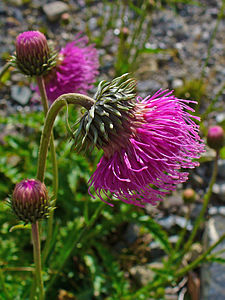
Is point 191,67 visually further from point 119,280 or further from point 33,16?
point 119,280

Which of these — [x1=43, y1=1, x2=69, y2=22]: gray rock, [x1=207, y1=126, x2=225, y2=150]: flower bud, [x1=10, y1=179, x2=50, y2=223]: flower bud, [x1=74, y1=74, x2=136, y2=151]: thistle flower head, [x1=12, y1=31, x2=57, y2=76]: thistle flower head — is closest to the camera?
[x1=74, y1=74, x2=136, y2=151]: thistle flower head

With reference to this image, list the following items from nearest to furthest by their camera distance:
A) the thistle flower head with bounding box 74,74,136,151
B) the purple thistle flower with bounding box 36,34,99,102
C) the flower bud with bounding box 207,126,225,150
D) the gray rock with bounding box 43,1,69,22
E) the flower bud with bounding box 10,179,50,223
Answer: the thistle flower head with bounding box 74,74,136,151
the flower bud with bounding box 10,179,50,223
the purple thistle flower with bounding box 36,34,99,102
the flower bud with bounding box 207,126,225,150
the gray rock with bounding box 43,1,69,22

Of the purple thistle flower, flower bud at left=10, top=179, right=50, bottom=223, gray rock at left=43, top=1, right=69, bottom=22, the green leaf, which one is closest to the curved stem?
flower bud at left=10, top=179, right=50, bottom=223

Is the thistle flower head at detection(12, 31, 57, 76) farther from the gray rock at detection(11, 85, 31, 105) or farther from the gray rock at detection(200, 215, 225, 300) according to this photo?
the gray rock at detection(11, 85, 31, 105)

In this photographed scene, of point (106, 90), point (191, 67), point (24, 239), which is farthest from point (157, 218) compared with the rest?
point (191, 67)

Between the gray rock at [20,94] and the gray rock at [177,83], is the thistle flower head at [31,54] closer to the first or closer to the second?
the gray rock at [20,94]

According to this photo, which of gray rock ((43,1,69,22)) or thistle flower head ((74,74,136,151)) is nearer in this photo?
thistle flower head ((74,74,136,151))
